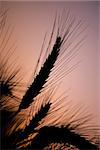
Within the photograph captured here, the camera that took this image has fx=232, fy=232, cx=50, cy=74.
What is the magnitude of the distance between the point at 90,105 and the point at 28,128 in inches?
17.2

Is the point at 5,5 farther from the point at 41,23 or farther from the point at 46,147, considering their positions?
the point at 46,147

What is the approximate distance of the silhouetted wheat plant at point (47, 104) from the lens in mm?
1166

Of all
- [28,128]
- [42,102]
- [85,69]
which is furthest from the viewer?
[85,69]

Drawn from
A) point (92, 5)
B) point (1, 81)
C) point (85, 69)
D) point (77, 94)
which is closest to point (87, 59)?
point (85, 69)

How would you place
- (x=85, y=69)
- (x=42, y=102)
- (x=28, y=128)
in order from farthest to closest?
(x=85, y=69) < (x=42, y=102) < (x=28, y=128)

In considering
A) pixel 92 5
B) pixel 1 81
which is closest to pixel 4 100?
pixel 1 81

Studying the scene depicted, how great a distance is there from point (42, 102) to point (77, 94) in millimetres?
229

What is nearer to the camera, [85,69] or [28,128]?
[28,128]

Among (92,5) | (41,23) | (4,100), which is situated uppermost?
(92,5)

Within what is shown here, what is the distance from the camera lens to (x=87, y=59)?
4.75 feet

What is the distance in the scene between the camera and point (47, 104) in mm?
1239

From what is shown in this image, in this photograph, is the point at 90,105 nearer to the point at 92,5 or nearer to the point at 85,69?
the point at 85,69

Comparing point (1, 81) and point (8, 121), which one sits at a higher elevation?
point (1, 81)

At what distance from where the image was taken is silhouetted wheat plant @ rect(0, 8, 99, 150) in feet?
3.83
